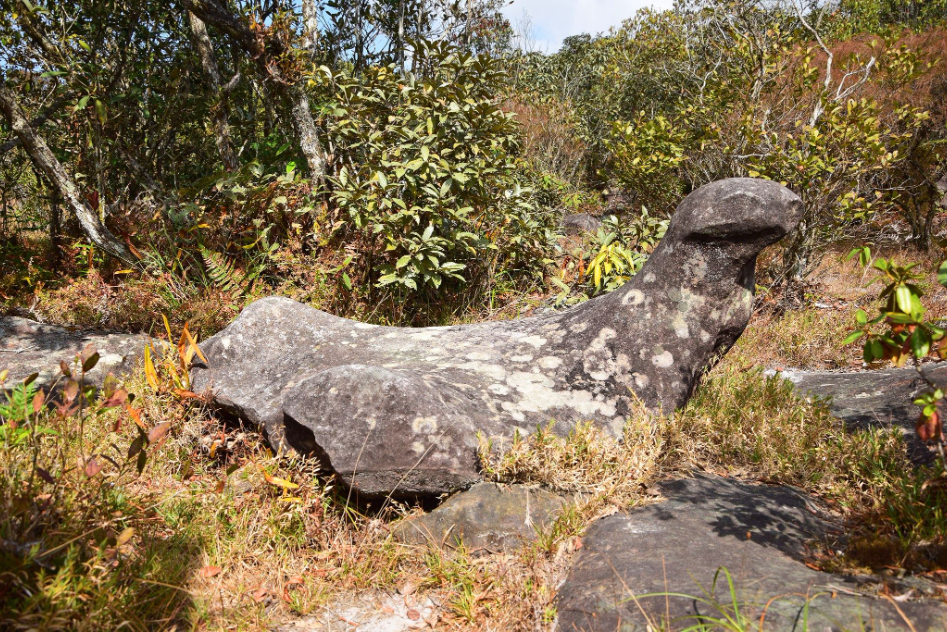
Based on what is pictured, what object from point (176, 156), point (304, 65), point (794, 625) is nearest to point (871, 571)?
point (794, 625)

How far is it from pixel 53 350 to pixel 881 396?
5697 mm

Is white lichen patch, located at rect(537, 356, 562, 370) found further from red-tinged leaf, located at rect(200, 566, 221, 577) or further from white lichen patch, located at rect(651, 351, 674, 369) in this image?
red-tinged leaf, located at rect(200, 566, 221, 577)

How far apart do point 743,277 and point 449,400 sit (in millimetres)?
1954

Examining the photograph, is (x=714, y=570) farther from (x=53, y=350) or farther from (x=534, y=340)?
(x=53, y=350)

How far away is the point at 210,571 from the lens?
2557mm

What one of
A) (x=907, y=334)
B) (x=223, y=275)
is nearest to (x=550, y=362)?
(x=907, y=334)

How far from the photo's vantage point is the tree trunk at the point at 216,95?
620cm

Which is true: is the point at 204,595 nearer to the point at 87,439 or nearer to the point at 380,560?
the point at 380,560

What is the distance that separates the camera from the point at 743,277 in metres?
3.59

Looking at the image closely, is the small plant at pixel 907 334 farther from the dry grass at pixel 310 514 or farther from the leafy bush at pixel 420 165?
the leafy bush at pixel 420 165

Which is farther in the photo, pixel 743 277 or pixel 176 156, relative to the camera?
pixel 176 156

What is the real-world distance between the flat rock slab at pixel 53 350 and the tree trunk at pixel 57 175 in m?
1.11

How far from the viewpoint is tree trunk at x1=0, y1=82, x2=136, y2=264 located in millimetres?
4758

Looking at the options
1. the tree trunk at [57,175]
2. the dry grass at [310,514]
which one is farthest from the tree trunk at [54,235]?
the dry grass at [310,514]
